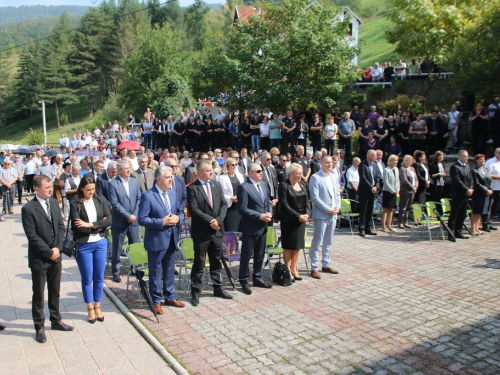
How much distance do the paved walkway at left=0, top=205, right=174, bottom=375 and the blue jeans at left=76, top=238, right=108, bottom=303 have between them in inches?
16.0

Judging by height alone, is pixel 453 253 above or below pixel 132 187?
below

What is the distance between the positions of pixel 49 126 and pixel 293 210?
71.9m

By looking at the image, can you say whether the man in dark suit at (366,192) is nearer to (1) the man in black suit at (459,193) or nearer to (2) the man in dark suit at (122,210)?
(1) the man in black suit at (459,193)

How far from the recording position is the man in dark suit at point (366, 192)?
10.8 m

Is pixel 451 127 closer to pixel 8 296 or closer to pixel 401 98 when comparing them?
pixel 401 98

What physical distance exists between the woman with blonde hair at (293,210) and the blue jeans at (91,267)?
9.28 feet

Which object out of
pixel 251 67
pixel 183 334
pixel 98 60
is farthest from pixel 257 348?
pixel 98 60

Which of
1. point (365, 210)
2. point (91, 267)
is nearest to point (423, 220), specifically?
point (365, 210)

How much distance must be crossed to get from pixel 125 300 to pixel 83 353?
1.69m

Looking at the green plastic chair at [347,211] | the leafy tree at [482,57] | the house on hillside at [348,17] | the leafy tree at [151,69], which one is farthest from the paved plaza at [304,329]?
the leafy tree at [151,69]

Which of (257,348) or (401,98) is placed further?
(401,98)

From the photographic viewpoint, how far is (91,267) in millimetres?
6145

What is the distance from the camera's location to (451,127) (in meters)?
15.4

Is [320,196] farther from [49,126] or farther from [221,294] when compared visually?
[49,126]
